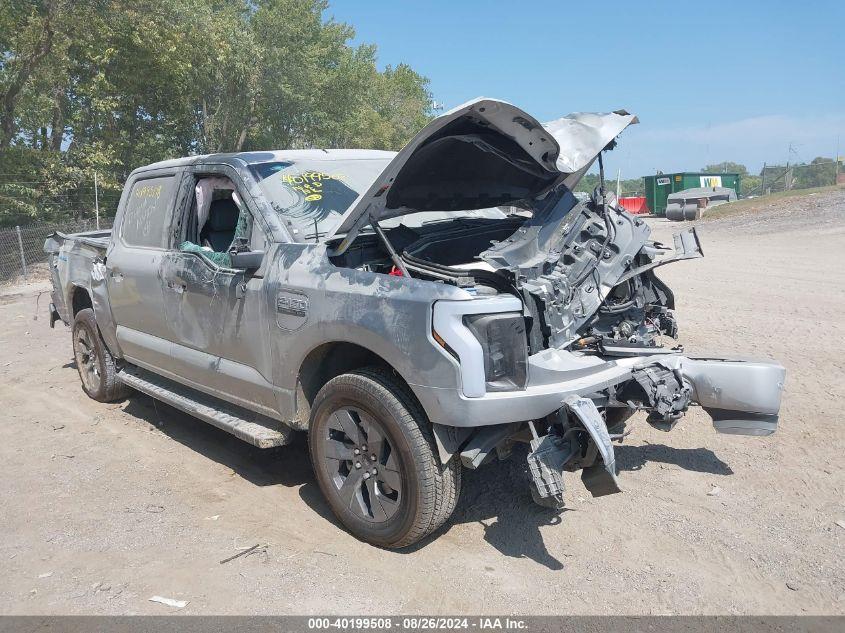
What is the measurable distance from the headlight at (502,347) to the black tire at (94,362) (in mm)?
4369

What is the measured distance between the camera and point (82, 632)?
3043mm

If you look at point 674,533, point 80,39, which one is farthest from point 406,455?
point 80,39

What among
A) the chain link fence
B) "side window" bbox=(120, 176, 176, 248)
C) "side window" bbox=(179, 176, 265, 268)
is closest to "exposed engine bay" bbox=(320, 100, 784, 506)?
"side window" bbox=(179, 176, 265, 268)

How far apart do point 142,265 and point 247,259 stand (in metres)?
1.69

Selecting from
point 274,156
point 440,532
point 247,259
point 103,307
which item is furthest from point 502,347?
point 103,307

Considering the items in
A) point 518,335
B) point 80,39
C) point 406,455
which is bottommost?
point 406,455

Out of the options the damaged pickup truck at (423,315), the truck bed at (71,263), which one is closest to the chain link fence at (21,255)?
the truck bed at (71,263)

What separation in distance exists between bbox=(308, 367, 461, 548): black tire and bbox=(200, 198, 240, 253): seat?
6.13 feet

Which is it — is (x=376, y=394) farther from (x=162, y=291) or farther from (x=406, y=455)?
(x=162, y=291)

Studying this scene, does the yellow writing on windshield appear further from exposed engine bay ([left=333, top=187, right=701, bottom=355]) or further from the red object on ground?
the red object on ground

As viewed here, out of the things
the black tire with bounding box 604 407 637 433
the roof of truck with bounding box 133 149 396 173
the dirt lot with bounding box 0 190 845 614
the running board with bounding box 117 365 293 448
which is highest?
the roof of truck with bounding box 133 149 396 173

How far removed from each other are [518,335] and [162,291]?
290cm

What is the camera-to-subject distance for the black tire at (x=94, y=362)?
20.6 feet

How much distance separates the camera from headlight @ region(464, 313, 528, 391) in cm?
321
